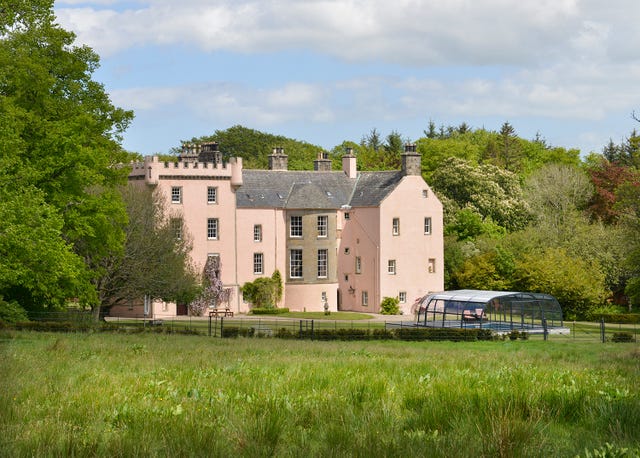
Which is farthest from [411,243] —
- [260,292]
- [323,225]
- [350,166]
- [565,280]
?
[260,292]

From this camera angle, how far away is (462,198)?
81062 millimetres

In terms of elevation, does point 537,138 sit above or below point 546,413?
above

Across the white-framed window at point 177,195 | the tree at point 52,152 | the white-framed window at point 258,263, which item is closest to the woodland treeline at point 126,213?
the tree at point 52,152

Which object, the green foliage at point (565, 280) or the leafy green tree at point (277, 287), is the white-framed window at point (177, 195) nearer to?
the leafy green tree at point (277, 287)

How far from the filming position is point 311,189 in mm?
67750

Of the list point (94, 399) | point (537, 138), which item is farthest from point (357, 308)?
point (537, 138)

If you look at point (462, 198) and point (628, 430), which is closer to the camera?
point (628, 430)

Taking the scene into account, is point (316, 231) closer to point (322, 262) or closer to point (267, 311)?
point (322, 262)

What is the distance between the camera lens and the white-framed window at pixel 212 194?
2552 inches

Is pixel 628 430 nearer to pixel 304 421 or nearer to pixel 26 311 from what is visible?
pixel 304 421

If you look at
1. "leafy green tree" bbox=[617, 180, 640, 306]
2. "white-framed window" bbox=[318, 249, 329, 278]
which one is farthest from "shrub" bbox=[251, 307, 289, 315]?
"leafy green tree" bbox=[617, 180, 640, 306]

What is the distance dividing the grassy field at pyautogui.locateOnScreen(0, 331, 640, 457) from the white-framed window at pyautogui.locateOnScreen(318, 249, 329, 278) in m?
51.0

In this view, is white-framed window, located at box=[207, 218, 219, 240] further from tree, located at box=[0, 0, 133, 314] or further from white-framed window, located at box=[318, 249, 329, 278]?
tree, located at box=[0, 0, 133, 314]

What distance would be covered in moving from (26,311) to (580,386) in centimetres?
3392
